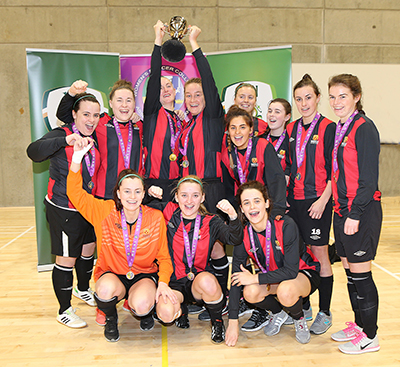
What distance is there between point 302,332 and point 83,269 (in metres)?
1.98

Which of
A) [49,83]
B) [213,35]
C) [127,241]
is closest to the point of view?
[127,241]

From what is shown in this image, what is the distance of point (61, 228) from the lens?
3064 mm

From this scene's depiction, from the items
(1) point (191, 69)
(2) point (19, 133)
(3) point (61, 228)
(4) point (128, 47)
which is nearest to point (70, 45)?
(4) point (128, 47)

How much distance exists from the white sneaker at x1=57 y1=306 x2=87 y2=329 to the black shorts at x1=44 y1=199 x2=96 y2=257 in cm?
49

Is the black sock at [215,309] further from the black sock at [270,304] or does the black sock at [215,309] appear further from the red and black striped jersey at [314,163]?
the red and black striped jersey at [314,163]

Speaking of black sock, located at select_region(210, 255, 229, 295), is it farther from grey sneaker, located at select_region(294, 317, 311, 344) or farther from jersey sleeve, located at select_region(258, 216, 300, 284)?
grey sneaker, located at select_region(294, 317, 311, 344)

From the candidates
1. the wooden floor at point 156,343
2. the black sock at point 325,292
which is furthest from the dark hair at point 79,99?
the black sock at point 325,292

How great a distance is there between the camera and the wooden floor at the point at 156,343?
2.56 metres

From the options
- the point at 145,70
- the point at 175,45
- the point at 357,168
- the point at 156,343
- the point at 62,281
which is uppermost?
the point at 145,70

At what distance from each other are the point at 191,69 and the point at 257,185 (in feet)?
8.49

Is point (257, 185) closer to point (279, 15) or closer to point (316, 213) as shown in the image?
point (316, 213)

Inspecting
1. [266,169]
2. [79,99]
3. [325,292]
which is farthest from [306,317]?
[79,99]

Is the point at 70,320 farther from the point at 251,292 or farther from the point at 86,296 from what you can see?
the point at 251,292

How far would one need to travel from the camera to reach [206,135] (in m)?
3.27
